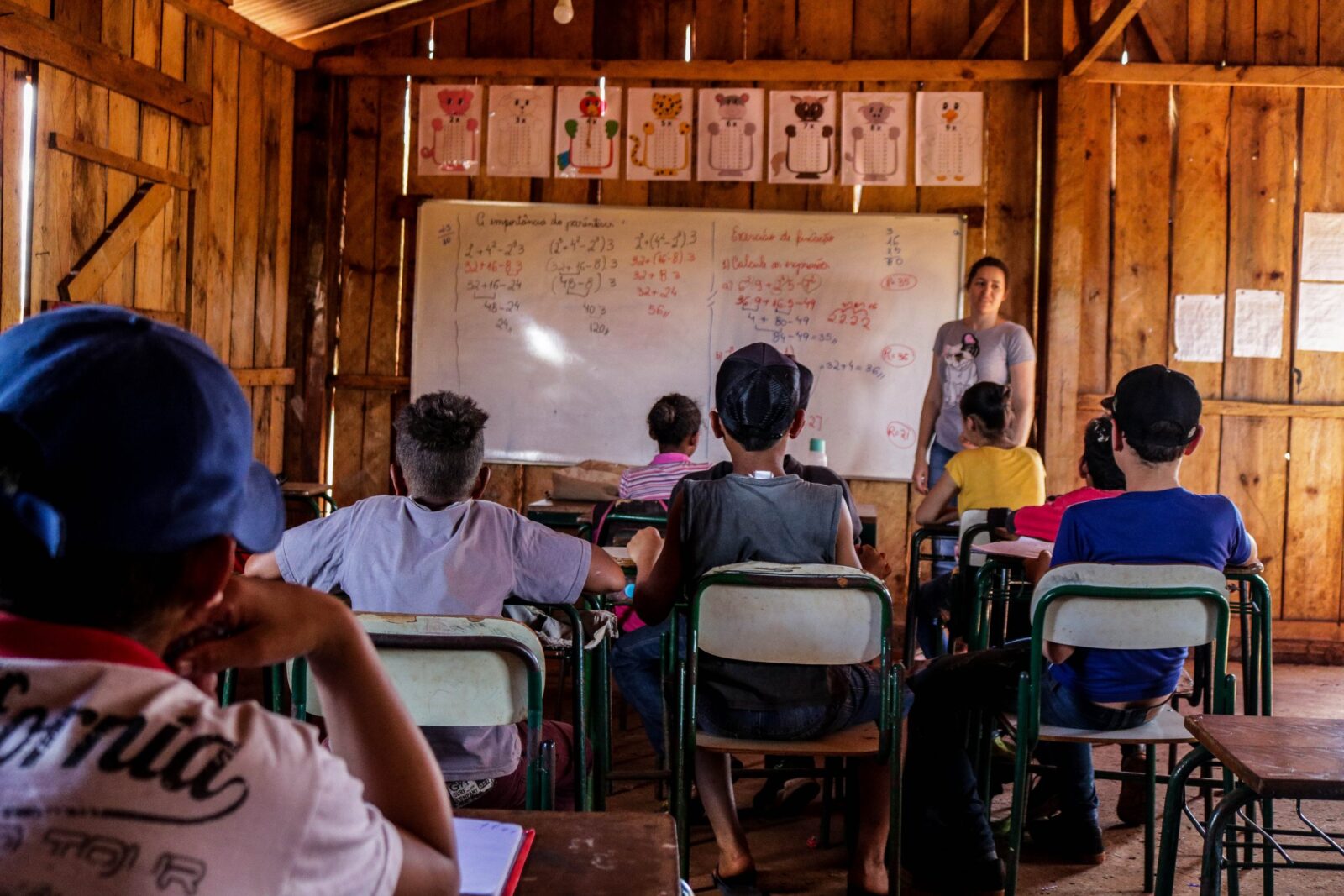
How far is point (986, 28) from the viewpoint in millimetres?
5918

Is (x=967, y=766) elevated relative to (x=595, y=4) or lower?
lower

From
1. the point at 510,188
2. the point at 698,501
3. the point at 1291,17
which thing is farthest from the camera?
the point at 510,188

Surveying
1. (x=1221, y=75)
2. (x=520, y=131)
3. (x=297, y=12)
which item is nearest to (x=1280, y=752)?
(x=1221, y=75)

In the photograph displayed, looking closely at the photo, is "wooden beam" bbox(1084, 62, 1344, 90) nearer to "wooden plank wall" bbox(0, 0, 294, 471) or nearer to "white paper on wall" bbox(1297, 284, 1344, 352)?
"white paper on wall" bbox(1297, 284, 1344, 352)

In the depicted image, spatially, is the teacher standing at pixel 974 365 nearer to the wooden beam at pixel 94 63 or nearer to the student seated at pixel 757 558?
the student seated at pixel 757 558

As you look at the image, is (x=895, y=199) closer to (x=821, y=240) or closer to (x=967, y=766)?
(x=821, y=240)

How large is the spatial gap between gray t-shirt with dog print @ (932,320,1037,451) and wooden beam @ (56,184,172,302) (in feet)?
10.8

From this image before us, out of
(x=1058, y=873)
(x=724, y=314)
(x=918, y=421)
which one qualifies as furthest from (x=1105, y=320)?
(x=1058, y=873)

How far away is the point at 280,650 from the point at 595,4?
18.9 feet

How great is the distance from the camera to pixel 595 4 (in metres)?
6.12

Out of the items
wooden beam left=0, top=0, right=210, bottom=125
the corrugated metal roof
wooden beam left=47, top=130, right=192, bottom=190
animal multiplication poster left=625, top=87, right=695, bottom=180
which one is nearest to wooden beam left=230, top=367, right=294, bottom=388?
wooden beam left=47, top=130, right=192, bottom=190

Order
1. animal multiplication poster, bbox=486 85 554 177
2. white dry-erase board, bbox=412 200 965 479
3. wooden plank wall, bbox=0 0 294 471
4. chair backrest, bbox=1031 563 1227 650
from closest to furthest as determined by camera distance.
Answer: chair backrest, bbox=1031 563 1227 650 < wooden plank wall, bbox=0 0 294 471 < white dry-erase board, bbox=412 200 965 479 < animal multiplication poster, bbox=486 85 554 177

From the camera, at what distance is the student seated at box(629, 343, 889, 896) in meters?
2.51

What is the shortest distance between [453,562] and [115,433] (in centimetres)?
156
